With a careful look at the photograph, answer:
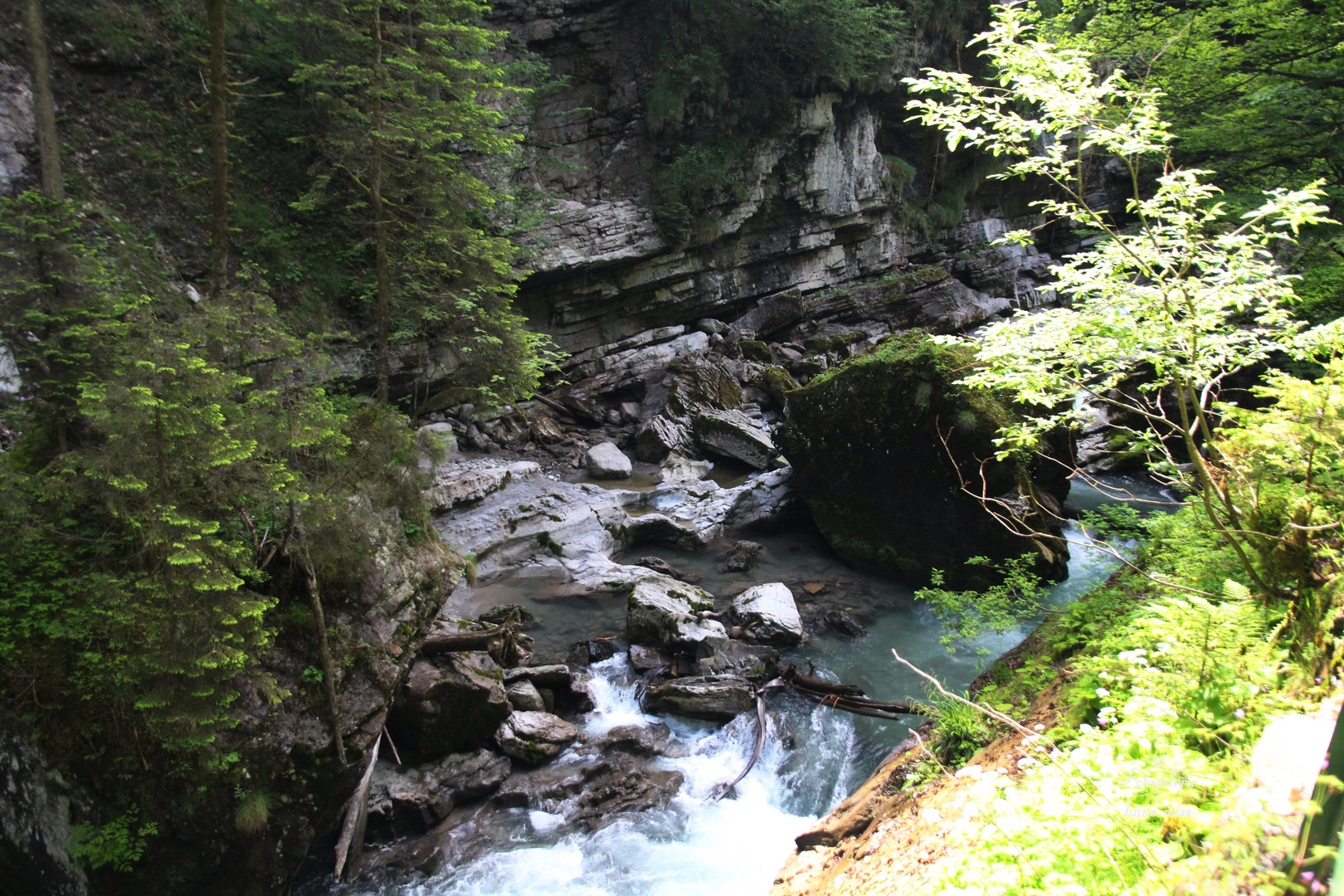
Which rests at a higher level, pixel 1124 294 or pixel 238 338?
pixel 238 338

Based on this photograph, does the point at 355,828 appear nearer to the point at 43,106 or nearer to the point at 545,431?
the point at 43,106

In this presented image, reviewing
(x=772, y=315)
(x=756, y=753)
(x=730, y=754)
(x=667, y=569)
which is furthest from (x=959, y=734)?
(x=772, y=315)

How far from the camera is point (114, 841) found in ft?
15.0

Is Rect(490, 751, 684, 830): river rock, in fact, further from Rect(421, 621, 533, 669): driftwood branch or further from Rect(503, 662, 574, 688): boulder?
Rect(421, 621, 533, 669): driftwood branch

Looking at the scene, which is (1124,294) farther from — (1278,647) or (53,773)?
(53,773)

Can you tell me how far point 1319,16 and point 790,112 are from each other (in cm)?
1765

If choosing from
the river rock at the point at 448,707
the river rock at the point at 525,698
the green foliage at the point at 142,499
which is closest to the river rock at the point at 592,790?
the river rock at the point at 448,707

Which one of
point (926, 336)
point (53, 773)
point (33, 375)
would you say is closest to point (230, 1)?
point (33, 375)

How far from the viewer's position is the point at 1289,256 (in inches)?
431

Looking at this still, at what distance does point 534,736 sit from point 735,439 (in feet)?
37.1

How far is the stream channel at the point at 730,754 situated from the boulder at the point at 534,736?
0.20 metres

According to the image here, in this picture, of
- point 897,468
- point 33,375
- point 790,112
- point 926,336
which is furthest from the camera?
point 790,112

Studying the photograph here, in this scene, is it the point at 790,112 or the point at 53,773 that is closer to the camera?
the point at 53,773

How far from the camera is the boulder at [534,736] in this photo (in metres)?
7.57
